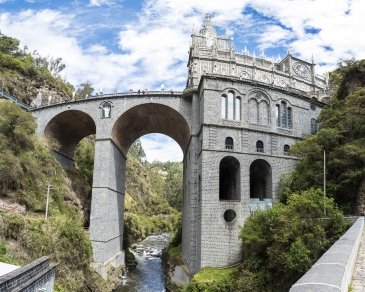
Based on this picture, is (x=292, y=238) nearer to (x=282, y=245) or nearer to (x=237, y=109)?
(x=282, y=245)

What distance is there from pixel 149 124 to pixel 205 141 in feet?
35.5

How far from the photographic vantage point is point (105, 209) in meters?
27.9

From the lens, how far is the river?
28266 millimetres

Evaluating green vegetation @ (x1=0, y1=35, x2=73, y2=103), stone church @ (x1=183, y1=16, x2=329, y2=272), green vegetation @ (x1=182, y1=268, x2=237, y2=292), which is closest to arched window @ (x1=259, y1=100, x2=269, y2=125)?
stone church @ (x1=183, y1=16, x2=329, y2=272)

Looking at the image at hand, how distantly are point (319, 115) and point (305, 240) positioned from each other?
611 inches

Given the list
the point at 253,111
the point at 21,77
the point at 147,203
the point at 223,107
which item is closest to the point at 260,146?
the point at 253,111

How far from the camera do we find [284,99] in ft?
93.1

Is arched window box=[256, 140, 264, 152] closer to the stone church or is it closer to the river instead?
the stone church

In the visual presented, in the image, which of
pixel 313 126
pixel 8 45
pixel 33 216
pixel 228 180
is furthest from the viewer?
pixel 8 45

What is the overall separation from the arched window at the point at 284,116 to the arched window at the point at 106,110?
1373 cm

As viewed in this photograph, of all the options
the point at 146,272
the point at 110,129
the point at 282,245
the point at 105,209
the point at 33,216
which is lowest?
the point at 146,272

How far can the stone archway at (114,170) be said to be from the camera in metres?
27.5

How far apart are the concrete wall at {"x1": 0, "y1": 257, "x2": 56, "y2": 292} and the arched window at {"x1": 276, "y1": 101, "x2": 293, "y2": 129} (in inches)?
837

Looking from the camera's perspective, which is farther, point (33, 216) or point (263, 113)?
point (263, 113)
